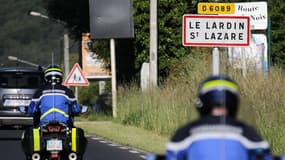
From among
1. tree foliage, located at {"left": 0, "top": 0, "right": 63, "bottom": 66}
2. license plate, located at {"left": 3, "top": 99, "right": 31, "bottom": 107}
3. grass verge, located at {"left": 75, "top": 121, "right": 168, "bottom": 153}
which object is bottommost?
grass verge, located at {"left": 75, "top": 121, "right": 168, "bottom": 153}

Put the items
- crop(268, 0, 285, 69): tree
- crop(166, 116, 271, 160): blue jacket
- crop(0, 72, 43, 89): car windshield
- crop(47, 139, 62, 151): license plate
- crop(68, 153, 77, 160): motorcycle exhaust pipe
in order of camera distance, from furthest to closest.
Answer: crop(268, 0, 285, 69): tree
crop(0, 72, 43, 89): car windshield
crop(68, 153, 77, 160): motorcycle exhaust pipe
crop(47, 139, 62, 151): license plate
crop(166, 116, 271, 160): blue jacket

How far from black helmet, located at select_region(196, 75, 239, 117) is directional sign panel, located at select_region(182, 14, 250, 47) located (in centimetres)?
1216

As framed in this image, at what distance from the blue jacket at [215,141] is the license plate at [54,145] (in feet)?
26.8

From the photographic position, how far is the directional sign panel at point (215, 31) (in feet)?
64.3

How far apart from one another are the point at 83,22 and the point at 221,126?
1527 inches

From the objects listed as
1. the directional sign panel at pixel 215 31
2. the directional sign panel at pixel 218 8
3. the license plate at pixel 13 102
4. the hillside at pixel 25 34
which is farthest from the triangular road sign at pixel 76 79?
the hillside at pixel 25 34

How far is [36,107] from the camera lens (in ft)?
50.4

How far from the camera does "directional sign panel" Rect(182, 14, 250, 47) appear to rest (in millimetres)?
19594

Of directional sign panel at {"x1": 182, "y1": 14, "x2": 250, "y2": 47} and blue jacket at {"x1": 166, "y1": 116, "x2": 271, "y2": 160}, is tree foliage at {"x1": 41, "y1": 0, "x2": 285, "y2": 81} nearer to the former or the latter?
directional sign panel at {"x1": 182, "y1": 14, "x2": 250, "y2": 47}

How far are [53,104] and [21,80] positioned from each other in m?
13.6

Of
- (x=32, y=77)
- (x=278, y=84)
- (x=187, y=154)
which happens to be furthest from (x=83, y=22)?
(x=187, y=154)

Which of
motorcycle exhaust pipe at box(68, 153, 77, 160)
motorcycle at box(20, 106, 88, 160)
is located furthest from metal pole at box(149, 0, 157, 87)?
motorcycle at box(20, 106, 88, 160)

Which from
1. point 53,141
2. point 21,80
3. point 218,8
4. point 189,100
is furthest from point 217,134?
point 21,80

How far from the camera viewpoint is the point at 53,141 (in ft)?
50.4
